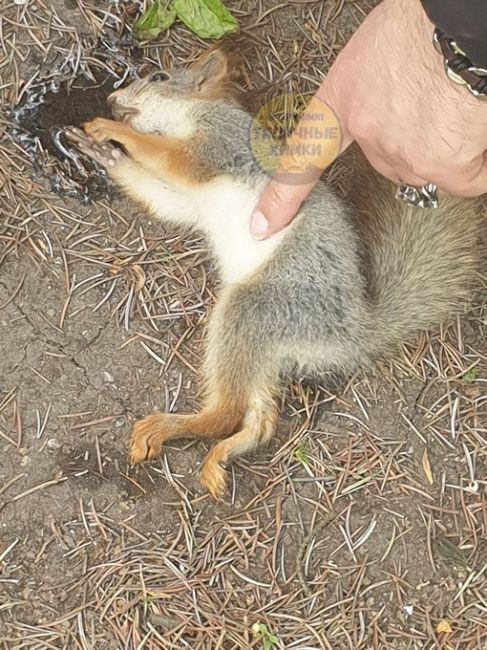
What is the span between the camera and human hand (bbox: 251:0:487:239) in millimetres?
1680

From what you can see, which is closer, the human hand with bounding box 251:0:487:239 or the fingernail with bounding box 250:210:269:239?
the human hand with bounding box 251:0:487:239

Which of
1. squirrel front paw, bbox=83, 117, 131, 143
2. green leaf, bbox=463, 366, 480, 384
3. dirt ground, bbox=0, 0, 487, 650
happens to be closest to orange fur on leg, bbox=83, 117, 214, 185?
squirrel front paw, bbox=83, 117, 131, 143

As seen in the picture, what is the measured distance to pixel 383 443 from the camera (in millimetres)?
2354

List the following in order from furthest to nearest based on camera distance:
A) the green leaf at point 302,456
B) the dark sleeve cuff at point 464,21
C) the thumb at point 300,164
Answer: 1. the green leaf at point 302,456
2. the thumb at point 300,164
3. the dark sleeve cuff at point 464,21

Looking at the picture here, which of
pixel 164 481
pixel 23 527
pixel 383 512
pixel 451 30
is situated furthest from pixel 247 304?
pixel 451 30

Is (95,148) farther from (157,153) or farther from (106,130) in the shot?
(157,153)

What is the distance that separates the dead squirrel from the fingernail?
42mm

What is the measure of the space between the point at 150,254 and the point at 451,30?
1287 millimetres

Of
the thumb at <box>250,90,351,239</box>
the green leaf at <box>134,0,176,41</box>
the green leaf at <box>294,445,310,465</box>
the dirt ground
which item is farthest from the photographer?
the green leaf at <box>134,0,176,41</box>

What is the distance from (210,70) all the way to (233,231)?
1.88 feet

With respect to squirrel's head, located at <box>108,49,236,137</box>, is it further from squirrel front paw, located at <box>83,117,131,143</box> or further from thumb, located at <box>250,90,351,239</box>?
thumb, located at <box>250,90,351,239</box>

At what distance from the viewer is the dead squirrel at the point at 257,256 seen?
7.43 ft

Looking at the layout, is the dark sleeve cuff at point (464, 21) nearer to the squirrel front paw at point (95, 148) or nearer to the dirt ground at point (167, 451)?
the dirt ground at point (167, 451)

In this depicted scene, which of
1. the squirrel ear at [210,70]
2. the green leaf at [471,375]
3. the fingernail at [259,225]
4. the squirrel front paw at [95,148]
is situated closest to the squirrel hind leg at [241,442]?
the fingernail at [259,225]
